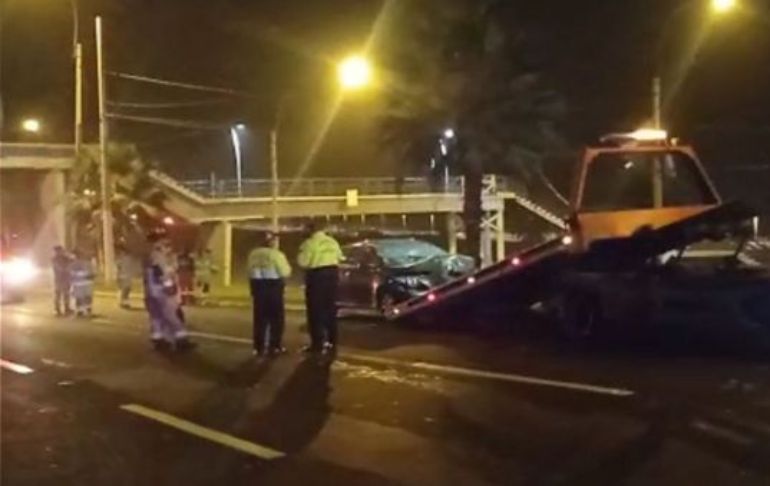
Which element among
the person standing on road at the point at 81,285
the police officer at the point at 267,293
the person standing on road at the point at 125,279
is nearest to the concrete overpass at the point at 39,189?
the person standing on road at the point at 125,279

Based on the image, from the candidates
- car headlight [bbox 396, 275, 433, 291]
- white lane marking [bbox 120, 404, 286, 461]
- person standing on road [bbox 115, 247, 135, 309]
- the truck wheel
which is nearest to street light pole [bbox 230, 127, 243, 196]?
person standing on road [bbox 115, 247, 135, 309]

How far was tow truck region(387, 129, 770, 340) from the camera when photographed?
1638cm

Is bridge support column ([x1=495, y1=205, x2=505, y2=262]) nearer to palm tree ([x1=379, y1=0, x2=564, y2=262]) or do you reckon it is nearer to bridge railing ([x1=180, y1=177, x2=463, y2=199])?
bridge railing ([x1=180, y1=177, x2=463, y2=199])

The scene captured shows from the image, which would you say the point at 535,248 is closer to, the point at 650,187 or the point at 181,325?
the point at 650,187

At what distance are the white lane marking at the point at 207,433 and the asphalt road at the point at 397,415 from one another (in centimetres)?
3

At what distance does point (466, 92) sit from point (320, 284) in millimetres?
19891

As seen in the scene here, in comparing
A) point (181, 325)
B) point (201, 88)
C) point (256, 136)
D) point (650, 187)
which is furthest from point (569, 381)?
point (256, 136)

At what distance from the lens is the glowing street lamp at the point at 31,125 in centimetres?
6919

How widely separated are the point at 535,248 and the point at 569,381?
5.27m

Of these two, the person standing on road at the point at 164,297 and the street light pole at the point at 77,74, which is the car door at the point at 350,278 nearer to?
the person standing on road at the point at 164,297

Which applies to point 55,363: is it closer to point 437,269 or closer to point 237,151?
point 437,269

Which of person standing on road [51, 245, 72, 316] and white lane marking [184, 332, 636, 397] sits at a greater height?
person standing on road [51, 245, 72, 316]

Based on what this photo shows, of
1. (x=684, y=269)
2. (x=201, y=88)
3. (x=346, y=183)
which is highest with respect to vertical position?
(x=201, y=88)

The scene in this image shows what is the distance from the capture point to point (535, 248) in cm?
1895
